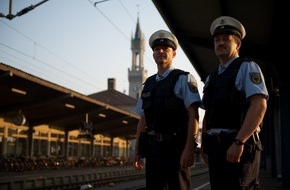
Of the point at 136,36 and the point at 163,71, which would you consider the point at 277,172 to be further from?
the point at 136,36

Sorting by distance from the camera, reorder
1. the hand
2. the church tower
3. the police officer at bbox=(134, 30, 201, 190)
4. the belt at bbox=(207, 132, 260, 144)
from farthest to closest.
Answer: the church tower, the police officer at bbox=(134, 30, 201, 190), the belt at bbox=(207, 132, 260, 144), the hand

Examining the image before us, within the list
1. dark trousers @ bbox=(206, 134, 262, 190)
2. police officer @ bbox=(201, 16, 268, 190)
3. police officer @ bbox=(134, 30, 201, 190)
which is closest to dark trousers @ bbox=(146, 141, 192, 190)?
police officer @ bbox=(134, 30, 201, 190)

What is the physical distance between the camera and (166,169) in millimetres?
3625

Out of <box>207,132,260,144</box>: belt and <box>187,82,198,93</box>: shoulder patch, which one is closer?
<box>207,132,260,144</box>: belt

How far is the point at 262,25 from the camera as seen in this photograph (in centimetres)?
1239

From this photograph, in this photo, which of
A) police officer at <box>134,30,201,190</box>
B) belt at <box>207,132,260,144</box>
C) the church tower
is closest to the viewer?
belt at <box>207,132,260,144</box>

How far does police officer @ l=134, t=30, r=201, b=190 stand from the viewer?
3568 millimetres

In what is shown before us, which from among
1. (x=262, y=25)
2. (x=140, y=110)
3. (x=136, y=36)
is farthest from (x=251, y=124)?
(x=136, y=36)

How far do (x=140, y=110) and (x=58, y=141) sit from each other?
34951 mm

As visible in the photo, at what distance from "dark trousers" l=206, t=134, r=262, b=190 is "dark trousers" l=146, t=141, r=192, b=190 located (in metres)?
0.48

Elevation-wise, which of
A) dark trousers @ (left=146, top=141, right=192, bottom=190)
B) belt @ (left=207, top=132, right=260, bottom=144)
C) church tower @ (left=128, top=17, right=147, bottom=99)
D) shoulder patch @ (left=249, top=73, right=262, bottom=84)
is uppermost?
church tower @ (left=128, top=17, right=147, bottom=99)

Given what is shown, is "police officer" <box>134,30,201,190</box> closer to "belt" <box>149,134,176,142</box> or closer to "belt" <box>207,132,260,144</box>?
"belt" <box>149,134,176,142</box>

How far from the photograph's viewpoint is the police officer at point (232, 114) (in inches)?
115

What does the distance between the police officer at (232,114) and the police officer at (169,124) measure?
192 millimetres
